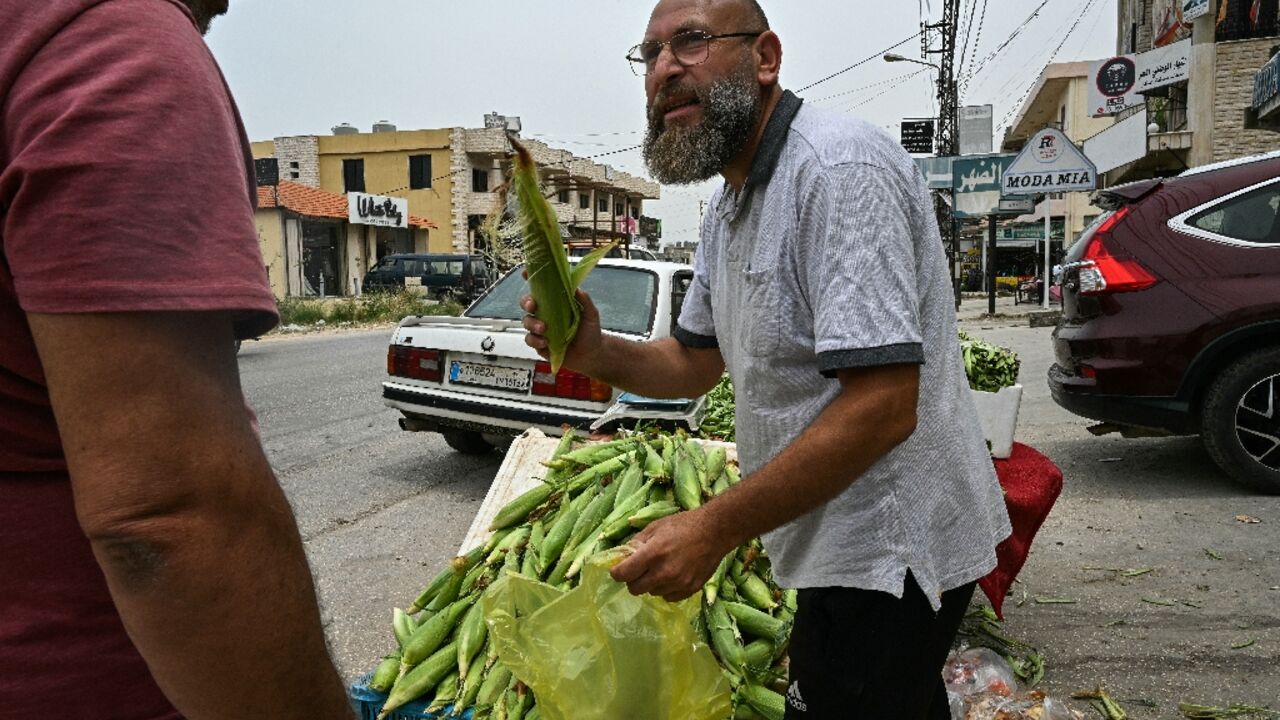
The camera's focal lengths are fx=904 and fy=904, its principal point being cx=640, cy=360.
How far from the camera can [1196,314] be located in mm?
5715

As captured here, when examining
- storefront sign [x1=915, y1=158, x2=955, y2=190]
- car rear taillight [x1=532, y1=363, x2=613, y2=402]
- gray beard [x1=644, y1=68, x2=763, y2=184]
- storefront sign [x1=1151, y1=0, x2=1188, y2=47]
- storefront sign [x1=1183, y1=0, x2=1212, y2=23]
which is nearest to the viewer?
gray beard [x1=644, y1=68, x2=763, y2=184]

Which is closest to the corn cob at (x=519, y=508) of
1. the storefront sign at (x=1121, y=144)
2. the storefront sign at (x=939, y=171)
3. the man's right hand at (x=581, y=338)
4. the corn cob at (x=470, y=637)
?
the corn cob at (x=470, y=637)

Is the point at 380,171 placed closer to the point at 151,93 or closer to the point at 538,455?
the point at 538,455

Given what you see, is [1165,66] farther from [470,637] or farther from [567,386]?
[470,637]

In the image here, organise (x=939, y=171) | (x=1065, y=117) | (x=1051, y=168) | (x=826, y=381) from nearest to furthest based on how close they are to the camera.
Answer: (x=826, y=381)
(x=1051, y=168)
(x=939, y=171)
(x=1065, y=117)

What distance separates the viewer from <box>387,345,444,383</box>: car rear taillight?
6.68 meters

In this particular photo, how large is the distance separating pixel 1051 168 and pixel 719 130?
19.2 metres

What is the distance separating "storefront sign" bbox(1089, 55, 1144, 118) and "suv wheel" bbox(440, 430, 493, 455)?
21409 millimetres

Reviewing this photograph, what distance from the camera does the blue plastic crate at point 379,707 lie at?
109 inches

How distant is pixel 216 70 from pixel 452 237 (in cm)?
4854

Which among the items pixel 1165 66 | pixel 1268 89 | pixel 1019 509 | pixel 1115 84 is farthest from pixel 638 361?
pixel 1115 84

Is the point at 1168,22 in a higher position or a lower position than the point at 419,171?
higher

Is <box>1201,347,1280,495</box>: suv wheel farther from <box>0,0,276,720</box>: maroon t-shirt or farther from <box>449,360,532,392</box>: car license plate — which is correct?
<box>0,0,276,720</box>: maroon t-shirt

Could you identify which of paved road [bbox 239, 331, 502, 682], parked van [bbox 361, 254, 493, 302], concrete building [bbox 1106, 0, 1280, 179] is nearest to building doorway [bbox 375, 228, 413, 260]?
parked van [bbox 361, 254, 493, 302]
